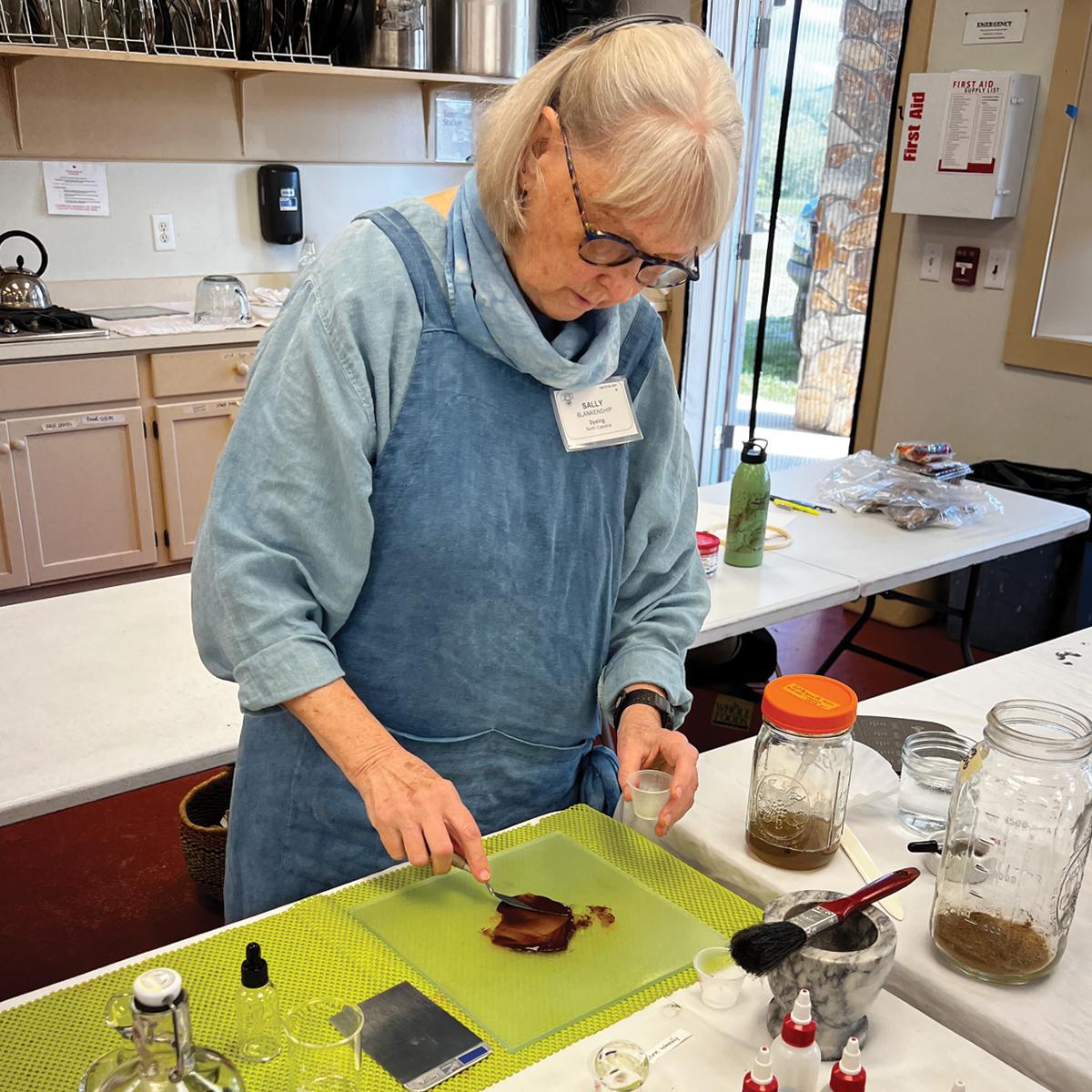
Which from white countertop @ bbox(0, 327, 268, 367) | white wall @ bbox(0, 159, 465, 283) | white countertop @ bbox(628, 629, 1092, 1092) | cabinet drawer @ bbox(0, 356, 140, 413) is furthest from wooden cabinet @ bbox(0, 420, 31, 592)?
white countertop @ bbox(628, 629, 1092, 1092)

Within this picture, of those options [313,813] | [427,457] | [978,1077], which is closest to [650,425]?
[427,457]

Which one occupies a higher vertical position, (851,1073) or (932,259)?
(932,259)

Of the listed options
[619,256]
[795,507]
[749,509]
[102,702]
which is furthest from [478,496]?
[795,507]

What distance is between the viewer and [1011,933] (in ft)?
3.49

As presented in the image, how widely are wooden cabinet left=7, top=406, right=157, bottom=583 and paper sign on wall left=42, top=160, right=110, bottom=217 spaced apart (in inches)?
38.0

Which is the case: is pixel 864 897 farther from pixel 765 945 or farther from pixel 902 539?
pixel 902 539

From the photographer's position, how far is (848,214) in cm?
468

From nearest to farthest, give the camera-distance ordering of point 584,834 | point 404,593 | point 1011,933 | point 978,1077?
point 978,1077 < point 1011,933 < point 404,593 < point 584,834

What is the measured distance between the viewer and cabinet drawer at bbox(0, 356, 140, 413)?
12.1ft

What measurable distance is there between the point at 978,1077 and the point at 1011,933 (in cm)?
16

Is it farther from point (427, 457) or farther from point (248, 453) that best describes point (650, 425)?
point (248, 453)

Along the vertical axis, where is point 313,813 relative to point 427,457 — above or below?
below

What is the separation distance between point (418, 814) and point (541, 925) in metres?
0.19

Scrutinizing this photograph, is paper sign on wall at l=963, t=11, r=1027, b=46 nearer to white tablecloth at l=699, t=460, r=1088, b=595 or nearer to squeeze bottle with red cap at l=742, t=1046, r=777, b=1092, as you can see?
white tablecloth at l=699, t=460, r=1088, b=595
